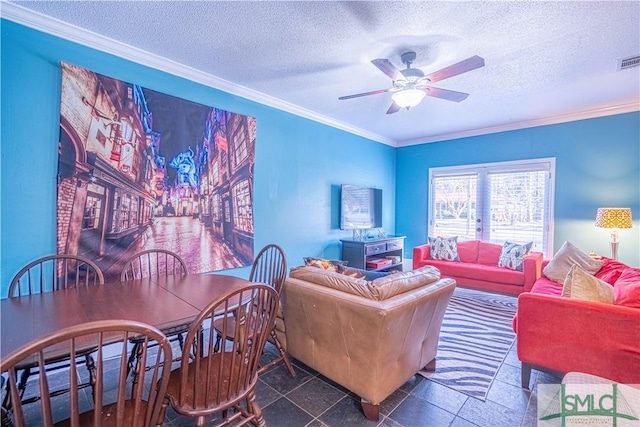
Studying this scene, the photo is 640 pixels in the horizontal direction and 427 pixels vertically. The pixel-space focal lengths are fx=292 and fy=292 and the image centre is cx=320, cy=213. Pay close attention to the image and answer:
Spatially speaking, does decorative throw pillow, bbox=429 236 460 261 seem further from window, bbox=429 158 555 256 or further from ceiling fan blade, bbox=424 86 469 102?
ceiling fan blade, bbox=424 86 469 102

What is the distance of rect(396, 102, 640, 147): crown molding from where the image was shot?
383 centimetres

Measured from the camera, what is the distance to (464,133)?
5.16m

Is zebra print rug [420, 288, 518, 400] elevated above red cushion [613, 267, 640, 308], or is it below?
below

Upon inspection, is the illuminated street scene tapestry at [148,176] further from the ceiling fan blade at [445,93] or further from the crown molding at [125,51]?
the ceiling fan blade at [445,93]

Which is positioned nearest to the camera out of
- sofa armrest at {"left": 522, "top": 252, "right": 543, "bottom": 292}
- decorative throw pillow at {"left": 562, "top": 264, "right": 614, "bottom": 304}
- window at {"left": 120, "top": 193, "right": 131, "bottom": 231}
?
decorative throw pillow at {"left": 562, "top": 264, "right": 614, "bottom": 304}

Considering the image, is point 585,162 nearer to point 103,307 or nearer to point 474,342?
point 474,342

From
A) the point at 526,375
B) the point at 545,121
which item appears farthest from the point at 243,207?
the point at 545,121

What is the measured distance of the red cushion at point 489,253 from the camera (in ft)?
14.7

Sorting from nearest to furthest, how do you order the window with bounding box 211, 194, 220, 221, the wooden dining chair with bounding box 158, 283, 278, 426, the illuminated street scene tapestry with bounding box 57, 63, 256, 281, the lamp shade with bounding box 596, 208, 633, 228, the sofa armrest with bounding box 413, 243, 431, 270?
the wooden dining chair with bounding box 158, 283, 278, 426, the illuminated street scene tapestry with bounding box 57, 63, 256, 281, the window with bounding box 211, 194, 220, 221, the lamp shade with bounding box 596, 208, 633, 228, the sofa armrest with bounding box 413, 243, 431, 270

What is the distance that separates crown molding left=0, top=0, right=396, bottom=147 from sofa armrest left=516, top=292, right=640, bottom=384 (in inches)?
129

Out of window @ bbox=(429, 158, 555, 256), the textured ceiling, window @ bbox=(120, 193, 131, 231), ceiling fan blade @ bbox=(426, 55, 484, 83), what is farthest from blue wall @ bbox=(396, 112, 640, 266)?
window @ bbox=(120, 193, 131, 231)

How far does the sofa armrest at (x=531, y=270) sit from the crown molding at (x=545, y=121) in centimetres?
207

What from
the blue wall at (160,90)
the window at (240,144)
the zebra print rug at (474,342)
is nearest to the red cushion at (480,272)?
the zebra print rug at (474,342)

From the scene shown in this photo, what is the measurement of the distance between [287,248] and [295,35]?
2.45 meters
